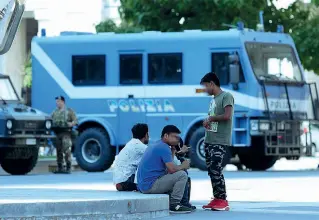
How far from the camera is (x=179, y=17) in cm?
4050

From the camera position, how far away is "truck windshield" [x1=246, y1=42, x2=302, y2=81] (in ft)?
102

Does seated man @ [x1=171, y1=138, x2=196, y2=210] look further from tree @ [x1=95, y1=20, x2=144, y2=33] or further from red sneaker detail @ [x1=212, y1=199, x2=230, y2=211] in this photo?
tree @ [x1=95, y1=20, x2=144, y2=33]

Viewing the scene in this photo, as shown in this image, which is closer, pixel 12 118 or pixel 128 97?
pixel 12 118

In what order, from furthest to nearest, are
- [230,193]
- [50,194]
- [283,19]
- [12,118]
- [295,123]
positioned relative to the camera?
[283,19]
[295,123]
[12,118]
[230,193]
[50,194]

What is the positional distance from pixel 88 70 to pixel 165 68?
2.24m

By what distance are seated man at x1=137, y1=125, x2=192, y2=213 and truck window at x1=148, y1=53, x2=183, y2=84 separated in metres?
15.0

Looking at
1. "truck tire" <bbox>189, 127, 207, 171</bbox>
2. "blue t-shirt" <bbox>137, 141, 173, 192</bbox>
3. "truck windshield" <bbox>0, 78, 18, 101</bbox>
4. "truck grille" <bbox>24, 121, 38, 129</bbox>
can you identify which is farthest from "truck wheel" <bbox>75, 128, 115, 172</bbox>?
"blue t-shirt" <bbox>137, 141, 173, 192</bbox>

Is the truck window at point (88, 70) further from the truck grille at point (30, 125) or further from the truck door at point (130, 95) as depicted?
the truck grille at point (30, 125)

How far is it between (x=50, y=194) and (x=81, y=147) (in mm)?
16042

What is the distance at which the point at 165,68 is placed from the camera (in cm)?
3181

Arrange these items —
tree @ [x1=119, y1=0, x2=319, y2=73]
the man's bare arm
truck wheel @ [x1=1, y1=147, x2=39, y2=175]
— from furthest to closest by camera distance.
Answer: tree @ [x1=119, y1=0, x2=319, y2=73] < truck wheel @ [x1=1, y1=147, x2=39, y2=175] < the man's bare arm

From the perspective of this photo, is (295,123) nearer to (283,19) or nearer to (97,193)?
(283,19)

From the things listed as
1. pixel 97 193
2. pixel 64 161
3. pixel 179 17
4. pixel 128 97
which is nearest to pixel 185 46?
pixel 128 97

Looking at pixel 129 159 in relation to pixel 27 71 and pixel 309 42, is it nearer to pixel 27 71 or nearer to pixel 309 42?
pixel 309 42
